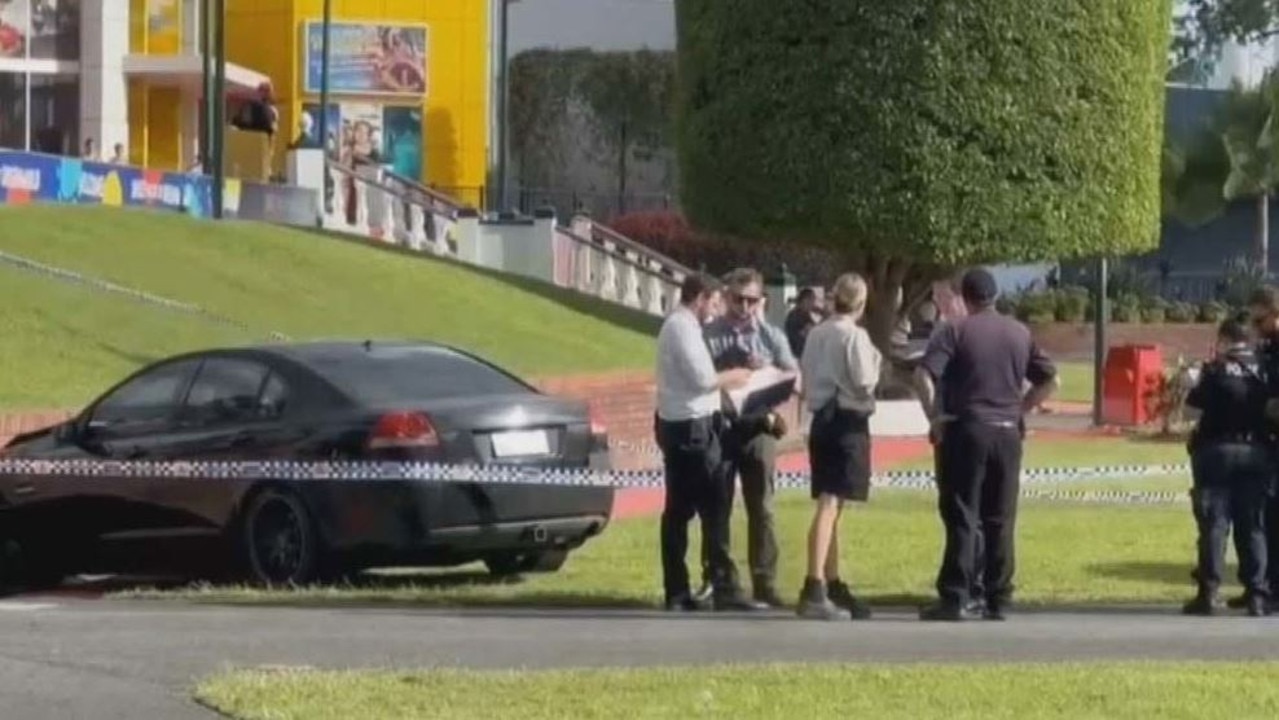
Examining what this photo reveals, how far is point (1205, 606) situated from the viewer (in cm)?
1543

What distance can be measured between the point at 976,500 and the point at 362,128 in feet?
145

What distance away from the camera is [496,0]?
56062 millimetres

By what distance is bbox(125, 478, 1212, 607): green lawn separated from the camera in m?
16.1

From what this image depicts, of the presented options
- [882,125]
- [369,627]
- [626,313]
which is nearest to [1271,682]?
[369,627]

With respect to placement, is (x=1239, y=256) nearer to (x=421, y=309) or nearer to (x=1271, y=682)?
(x=421, y=309)

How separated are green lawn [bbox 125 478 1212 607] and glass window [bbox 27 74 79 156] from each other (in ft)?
90.8

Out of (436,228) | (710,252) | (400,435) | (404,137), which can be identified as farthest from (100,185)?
(404,137)

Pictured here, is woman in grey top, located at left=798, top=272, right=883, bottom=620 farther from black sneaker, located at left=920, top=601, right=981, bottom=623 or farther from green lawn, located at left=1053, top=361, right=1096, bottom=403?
green lawn, located at left=1053, top=361, right=1096, bottom=403

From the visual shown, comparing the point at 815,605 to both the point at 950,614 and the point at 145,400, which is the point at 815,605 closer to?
the point at 950,614

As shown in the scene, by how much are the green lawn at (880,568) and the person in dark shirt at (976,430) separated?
140cm

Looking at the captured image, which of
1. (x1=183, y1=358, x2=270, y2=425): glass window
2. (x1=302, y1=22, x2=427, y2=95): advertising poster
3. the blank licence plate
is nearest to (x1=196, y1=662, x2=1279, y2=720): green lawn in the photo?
the blank licence plate

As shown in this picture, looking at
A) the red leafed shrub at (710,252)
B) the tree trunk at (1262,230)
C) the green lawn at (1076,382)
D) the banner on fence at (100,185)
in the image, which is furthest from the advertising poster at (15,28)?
the tree trunk at (1262,230)

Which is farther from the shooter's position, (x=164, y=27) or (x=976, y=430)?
(x=164, y=27)

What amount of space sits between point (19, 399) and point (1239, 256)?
48.2 meters
